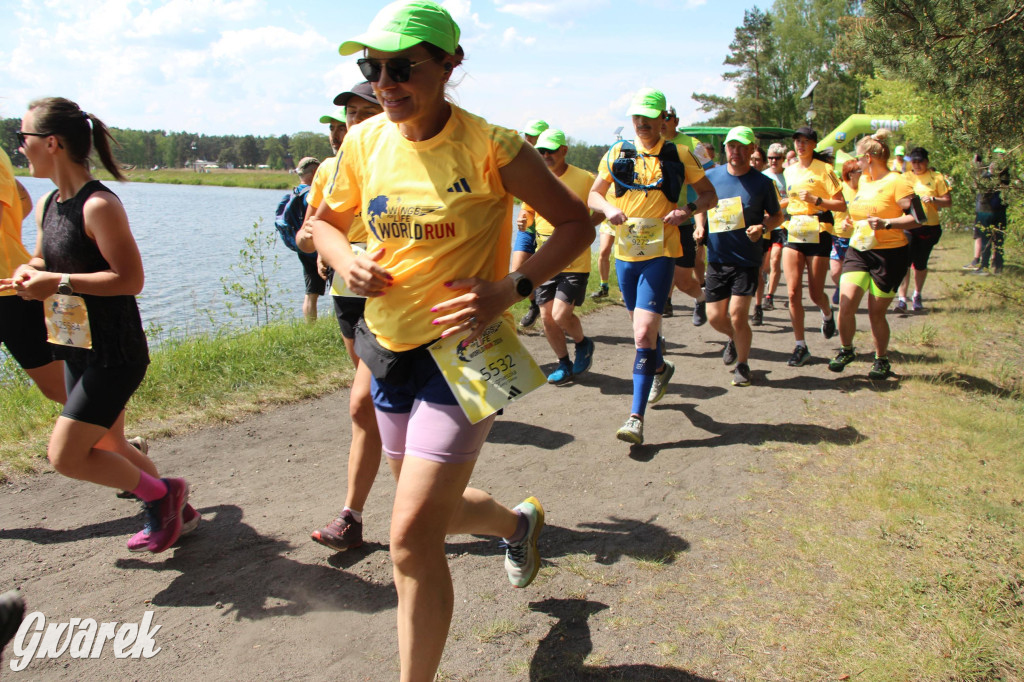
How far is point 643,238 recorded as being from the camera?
556 cm

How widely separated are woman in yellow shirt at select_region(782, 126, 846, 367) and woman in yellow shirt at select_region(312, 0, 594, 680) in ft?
19.2

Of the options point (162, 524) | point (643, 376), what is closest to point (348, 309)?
point (162, 524)

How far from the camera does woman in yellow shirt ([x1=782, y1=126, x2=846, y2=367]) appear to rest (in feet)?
25.5

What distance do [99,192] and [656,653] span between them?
10.2 feet

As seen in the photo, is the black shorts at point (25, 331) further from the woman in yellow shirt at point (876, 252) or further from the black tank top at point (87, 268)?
the woman in yellow shirt at point (876, 252)

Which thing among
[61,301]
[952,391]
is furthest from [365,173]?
[952,391]

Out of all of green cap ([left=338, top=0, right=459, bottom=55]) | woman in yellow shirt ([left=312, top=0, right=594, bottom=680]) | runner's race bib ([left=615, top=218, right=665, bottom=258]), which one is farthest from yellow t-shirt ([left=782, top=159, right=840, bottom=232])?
green cap ([left=338, top=0, right=459, bottom=55])

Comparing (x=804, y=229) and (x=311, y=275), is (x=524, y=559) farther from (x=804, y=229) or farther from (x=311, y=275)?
(x=311, y=275)

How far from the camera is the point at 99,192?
341 cm

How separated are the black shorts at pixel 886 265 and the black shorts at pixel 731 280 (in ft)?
4.04

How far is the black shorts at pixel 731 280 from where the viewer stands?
264 inches

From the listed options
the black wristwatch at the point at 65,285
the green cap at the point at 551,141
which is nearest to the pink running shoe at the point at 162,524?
the black wristwatch at the point at 65,285

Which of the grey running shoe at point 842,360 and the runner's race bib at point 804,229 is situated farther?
the runner's race bib at point 804,229

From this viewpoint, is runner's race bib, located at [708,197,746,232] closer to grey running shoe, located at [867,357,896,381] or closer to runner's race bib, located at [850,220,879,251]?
runner's race bib, located at [850,220,879,251]
